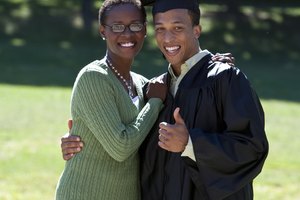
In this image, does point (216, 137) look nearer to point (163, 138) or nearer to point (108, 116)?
point (163, 138)

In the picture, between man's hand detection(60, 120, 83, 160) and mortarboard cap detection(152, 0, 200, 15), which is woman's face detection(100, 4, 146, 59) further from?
man's hand detection(60, 120, 83, 160)

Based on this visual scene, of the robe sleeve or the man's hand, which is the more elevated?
the robe sleeve

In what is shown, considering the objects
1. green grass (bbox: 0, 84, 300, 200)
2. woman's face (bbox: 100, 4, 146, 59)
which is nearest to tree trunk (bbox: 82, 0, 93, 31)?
green grass (bbox: 0, 84, 300, 200)

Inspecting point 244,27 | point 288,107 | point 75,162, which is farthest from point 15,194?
point 244,27

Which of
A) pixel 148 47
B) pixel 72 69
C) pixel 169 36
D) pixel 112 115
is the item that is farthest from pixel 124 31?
pixel 148 47

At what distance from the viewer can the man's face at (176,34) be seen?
3.62 meters

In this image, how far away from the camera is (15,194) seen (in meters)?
7.82

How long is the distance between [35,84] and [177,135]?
12.7 metres

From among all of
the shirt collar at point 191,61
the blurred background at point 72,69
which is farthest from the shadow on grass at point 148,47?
the shirt collar at point 191,61

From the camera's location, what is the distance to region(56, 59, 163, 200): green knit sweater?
3666mm

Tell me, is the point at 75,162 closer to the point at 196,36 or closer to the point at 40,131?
the point at 196,36

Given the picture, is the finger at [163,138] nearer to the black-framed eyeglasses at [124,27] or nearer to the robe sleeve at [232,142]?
the robe sleeve at [232,142]

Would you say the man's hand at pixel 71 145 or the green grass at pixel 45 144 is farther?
the green grass at pixel 45 144

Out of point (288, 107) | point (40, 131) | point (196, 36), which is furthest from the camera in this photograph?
point (288, 107)
